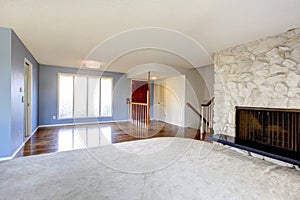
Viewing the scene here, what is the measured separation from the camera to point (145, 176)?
87.6 inches

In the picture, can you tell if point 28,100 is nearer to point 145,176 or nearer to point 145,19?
point 145,19

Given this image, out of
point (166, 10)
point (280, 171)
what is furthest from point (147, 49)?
point (280, 171)

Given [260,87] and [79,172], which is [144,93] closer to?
[260,87]

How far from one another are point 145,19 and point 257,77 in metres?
2.43

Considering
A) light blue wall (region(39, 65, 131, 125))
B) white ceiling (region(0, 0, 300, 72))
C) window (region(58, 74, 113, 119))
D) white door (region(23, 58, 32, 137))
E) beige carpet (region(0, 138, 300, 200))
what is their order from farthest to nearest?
window (region(58, 74, 113, 119)) < light blue wall (region(39, 65, 131, 125)) < white door (region(23, 58, 32, 137)) < white ceiling (region(0, 0, 300, 72)) < beige carpet (region(0, 138, 300, 200))

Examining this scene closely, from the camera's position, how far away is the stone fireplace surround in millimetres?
2756

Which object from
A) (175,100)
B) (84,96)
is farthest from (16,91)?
(175,100)

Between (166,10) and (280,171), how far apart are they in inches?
114

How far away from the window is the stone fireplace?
4.74m

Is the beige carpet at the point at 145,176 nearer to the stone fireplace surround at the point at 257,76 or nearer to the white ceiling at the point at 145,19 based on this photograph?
the stone fireplace surround at the point at 257,76

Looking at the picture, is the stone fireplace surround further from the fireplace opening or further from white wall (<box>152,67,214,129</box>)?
white wall (<box>152,67,214,129</box>)

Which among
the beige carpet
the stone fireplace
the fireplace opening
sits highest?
the stone fireplace

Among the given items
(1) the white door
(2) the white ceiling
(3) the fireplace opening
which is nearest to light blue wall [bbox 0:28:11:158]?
(2) the white ceiling

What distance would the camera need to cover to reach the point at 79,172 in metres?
2.30
